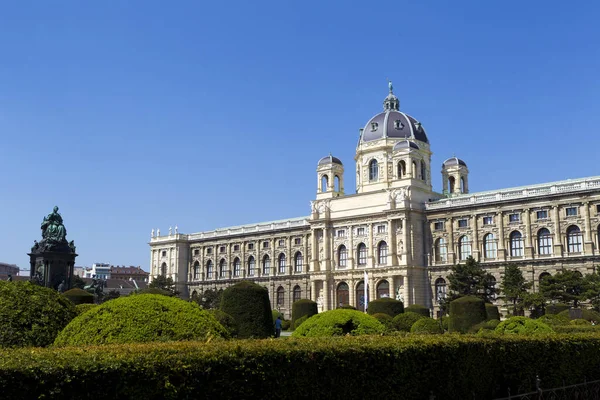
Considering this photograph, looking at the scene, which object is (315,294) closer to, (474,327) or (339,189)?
(339,189)

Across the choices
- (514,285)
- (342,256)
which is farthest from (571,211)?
(342,256)

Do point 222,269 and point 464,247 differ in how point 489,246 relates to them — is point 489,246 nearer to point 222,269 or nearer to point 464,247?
point 464,247

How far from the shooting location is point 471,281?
58.7 metres

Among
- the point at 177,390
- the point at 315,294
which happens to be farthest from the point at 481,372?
the point at 315,294

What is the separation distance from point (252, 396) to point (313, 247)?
66021mm

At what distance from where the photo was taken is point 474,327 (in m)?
34.5

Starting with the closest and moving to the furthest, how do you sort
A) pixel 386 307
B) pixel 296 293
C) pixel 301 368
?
pixel 301 368 → pixel 386 307 → pixel 296 293

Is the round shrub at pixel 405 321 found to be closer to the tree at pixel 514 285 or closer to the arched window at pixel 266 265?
the tree at pixel 514 285

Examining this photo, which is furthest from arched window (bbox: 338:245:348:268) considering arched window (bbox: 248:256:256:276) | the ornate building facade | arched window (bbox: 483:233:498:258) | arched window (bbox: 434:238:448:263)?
arched window (bbox: 248:256:256:276)

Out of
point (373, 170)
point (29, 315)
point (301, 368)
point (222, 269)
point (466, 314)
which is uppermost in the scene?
point (373, 170)

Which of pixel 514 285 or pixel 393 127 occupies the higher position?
pixel 393 127

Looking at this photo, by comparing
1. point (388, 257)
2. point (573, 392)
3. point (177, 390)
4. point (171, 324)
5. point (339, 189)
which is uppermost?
point (339, 189)

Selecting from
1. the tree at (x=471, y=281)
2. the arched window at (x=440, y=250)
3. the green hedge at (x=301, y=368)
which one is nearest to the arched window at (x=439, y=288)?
the arched window at (x=440, y=250)

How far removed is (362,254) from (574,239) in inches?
899
